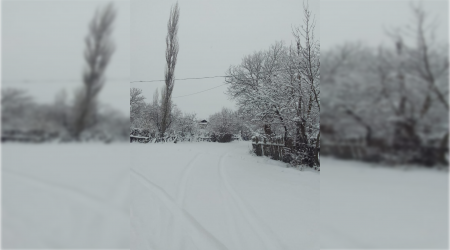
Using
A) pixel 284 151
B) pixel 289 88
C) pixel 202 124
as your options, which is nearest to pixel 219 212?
pixel 289 88

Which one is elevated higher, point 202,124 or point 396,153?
point 202,124

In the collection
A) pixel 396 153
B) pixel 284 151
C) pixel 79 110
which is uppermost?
pixel 79 110

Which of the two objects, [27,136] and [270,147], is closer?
[27,136]

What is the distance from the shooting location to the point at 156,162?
11.3 ft

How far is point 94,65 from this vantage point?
1.90 ft

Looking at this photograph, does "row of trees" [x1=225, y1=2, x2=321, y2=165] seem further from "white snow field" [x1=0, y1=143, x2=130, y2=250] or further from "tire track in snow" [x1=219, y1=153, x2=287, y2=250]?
"white snow field" [x1=0, y1=143, x2=130, y2=250]

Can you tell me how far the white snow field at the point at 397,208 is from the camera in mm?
542

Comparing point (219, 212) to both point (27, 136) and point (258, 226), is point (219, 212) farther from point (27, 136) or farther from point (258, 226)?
point (27, 136)

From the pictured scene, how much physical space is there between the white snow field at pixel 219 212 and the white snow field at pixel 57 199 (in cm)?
44

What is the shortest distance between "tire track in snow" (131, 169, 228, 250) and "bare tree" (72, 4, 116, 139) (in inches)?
47.9

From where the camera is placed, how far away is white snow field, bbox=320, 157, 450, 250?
54cm

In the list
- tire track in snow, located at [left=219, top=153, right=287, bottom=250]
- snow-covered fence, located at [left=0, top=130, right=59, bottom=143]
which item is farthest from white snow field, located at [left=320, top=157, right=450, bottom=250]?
tire track in snow, located at [left=219, top=153, right=287, bottom=250]

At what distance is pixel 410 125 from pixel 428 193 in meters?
0.20

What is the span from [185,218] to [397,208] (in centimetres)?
158
